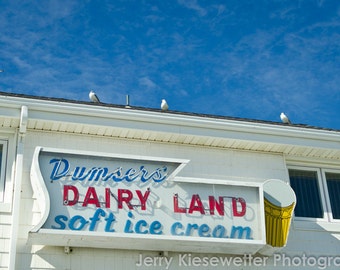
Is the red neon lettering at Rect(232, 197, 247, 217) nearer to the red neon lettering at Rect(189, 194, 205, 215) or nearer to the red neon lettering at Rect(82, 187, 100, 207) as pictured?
the red neon lettering at Rect(189, 194, 205, 215)

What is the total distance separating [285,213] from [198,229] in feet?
5.64

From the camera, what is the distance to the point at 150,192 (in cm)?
1078

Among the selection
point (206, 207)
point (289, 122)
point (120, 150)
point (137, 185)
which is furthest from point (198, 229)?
point (289, 122)

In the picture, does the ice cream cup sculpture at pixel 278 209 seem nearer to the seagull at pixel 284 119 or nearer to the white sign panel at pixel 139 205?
the white sign panel at pixel 139 205

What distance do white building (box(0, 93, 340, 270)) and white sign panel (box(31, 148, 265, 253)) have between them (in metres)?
0.02

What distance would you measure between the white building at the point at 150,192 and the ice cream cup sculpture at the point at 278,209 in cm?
2

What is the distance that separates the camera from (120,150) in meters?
11.7

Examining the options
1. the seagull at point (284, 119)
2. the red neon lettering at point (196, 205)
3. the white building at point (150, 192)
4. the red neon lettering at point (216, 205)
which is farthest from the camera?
the seagull at point (284, 119)

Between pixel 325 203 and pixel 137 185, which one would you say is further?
pixel 325 203

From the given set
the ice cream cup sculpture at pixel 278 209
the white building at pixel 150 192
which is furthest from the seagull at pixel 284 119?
the ice cream cup sculpture at pixel 278 209

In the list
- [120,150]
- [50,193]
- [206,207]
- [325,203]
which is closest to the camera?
[50,193]

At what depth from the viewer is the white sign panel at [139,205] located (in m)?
10.2

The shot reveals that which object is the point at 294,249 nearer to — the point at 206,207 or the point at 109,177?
the point at 206,207

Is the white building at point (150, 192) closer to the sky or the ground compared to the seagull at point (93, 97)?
closer to the ground
